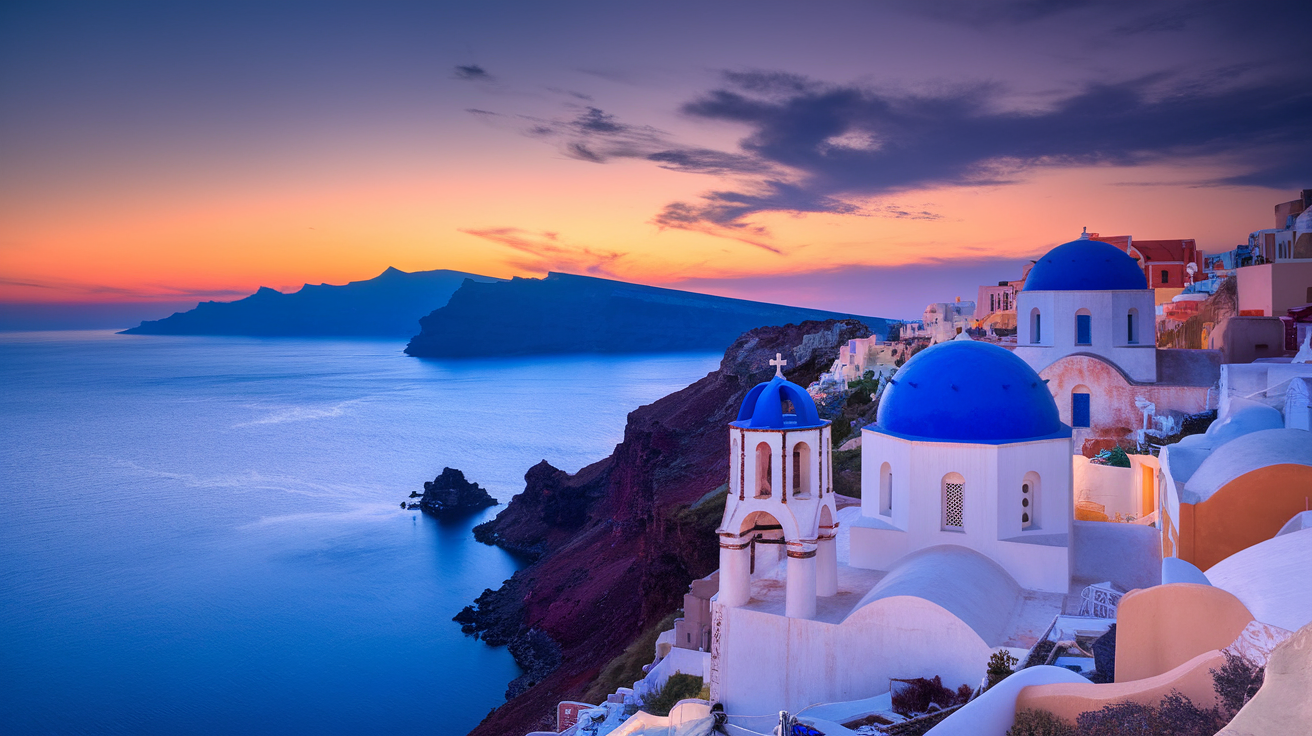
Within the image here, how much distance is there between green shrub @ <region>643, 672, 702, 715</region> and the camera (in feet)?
49.3

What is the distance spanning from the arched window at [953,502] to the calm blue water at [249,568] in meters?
21.9

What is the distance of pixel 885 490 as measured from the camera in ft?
43.3

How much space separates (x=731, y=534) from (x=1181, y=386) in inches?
661

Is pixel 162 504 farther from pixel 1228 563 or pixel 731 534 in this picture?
pixel 1228 563

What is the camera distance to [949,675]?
31.7ft

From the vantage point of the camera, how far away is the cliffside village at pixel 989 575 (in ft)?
21.1

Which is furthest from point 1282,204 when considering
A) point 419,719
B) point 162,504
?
point 162,504

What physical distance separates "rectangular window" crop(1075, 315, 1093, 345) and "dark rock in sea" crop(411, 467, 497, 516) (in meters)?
44.5

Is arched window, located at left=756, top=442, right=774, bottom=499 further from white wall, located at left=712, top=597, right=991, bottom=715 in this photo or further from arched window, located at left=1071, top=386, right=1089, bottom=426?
arched window, located at left=1071, top=386, right=1089, bottom=426

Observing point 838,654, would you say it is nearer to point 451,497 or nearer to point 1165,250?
point 1165,250

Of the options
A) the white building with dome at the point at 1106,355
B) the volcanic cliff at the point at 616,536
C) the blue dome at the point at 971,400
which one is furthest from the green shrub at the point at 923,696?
the volcanic cliff at the point at 616,536

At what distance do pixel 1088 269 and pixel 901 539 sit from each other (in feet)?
42.3

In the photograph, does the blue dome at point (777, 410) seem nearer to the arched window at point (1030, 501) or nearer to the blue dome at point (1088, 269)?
the arched window at point (1030, 501)

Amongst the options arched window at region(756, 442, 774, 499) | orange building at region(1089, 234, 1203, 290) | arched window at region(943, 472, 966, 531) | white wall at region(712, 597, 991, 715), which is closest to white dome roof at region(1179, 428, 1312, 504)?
arched window at region(943, 472, 966, 531)
